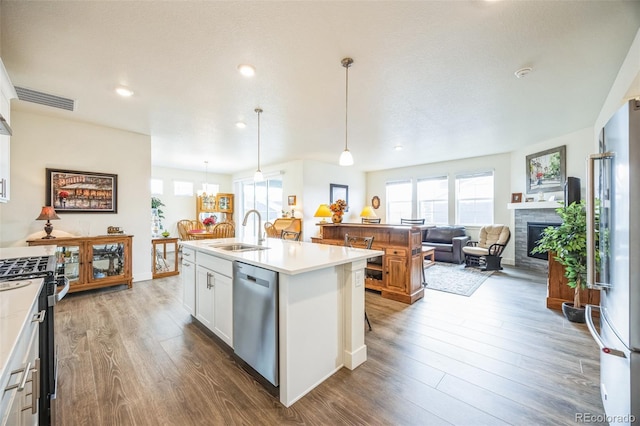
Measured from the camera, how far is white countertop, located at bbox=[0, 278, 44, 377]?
66cm

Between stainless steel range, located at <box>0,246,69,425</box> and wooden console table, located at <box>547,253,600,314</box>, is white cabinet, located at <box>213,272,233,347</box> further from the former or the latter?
wooden console table, located at <box>547,253,600,314</box>

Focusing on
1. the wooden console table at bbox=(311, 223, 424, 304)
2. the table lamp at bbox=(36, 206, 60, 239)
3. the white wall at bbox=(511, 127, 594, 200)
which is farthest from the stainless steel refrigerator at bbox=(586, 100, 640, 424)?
the table lamp at bbox=(36, 206, 60, 239)

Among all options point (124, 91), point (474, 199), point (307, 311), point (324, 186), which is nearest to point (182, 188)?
point (324, 186)

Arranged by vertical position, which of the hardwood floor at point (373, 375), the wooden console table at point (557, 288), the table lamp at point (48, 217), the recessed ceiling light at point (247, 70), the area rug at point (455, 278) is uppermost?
the recessed ceiling light at point (247, 70)

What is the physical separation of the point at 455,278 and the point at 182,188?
8.12m

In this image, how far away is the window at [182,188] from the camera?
8.27m

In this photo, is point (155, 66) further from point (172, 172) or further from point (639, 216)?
point (172, 172)

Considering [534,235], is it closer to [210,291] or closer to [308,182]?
[308,182]

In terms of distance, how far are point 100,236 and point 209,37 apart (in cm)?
355

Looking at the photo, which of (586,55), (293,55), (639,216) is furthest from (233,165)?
(639,216)

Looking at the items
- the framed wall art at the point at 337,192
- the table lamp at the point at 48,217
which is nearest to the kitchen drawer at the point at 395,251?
the framed wall art at the point at 337,192

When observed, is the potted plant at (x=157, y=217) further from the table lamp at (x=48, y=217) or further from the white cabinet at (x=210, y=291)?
the white cabinet at (x=210, y=291)

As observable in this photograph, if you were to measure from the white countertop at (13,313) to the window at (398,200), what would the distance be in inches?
314

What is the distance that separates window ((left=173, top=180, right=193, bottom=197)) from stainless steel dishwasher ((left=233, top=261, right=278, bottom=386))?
7.37 meters
